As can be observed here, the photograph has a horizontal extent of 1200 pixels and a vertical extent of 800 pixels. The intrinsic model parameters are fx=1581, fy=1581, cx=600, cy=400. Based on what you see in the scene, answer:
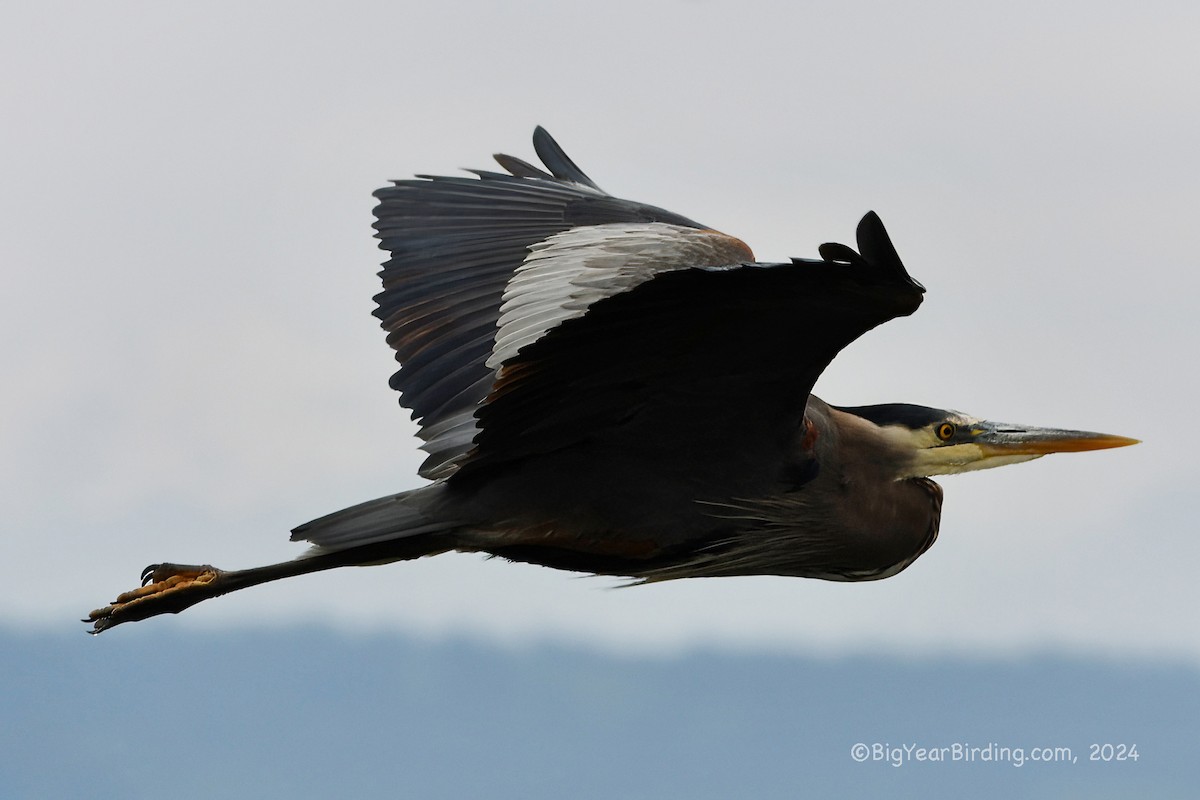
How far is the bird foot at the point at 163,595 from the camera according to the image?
234 inches

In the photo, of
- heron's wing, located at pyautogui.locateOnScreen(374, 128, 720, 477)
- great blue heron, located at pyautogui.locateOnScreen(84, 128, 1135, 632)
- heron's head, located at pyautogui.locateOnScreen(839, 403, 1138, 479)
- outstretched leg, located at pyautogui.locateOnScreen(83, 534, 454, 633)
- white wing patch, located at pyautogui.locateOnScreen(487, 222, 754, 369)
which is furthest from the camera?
heron's wing, located at pyautogui.locateOnScreen(374, 128, 720, 477)

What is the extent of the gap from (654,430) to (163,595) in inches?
77.7

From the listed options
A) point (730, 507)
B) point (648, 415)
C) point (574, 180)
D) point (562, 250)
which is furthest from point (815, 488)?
point (574, 180)

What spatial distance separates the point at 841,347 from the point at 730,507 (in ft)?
2.56

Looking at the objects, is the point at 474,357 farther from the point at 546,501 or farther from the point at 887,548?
the point at 887,548

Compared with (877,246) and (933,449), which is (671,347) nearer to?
(877,246)

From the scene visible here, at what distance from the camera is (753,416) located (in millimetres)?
5559

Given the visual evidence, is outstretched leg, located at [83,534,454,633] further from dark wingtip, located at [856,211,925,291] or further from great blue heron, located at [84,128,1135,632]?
dark wingtip, located at [856,211,925,291]

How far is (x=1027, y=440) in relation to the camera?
20.4ft

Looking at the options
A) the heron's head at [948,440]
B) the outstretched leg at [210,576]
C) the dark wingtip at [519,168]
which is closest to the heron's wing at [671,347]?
the outstretched leg at [210,576]

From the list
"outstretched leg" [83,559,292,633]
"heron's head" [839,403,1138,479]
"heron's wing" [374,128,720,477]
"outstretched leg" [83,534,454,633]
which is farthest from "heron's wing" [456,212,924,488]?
"outstretched leg" [83,559,292,633]

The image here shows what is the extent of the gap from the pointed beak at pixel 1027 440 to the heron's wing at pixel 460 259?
46.4 inches

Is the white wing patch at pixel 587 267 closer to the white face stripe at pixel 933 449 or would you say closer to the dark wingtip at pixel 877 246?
the dark wingtip at pixel 877 246

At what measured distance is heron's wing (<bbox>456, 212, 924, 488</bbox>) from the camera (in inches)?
189
